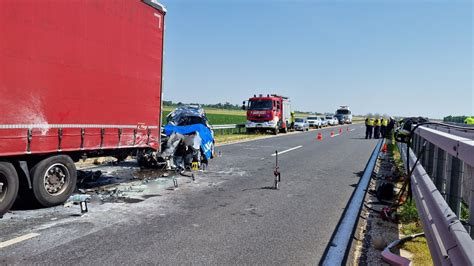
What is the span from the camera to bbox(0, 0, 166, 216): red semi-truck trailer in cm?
624

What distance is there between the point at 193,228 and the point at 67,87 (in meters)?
3.25

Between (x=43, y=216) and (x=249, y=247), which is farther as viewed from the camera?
(x=43, y=216)

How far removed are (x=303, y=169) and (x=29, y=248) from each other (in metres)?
9.30

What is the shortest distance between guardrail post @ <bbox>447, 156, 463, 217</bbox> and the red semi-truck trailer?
19.0ft

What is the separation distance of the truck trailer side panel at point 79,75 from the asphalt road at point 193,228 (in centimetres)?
131

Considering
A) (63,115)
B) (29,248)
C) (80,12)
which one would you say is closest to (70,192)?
(63,115)

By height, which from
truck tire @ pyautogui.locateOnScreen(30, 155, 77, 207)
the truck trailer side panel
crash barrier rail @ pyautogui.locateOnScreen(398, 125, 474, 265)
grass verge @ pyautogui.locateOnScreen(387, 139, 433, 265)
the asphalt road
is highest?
the truck trailer side panel

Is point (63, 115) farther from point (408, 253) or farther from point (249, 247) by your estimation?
point (408, 253)

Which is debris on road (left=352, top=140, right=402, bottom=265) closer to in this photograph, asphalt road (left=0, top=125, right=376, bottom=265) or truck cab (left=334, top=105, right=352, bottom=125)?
asphalt road (left=0, top=125, right=376, bottom=265)

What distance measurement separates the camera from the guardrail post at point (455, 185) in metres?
4.43

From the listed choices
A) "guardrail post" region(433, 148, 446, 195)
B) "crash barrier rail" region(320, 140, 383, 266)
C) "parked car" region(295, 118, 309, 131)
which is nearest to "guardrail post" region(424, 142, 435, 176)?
"guardrail post" region(433, 148, 446, 195)

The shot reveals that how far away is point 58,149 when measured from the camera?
7047 millimetres

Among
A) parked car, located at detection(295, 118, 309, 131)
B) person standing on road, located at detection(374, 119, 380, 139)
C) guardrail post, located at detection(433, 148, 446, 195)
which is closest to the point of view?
guardrail post, located at detection(433, 148, 446, 195)

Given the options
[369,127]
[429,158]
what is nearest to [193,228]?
[429,158]
